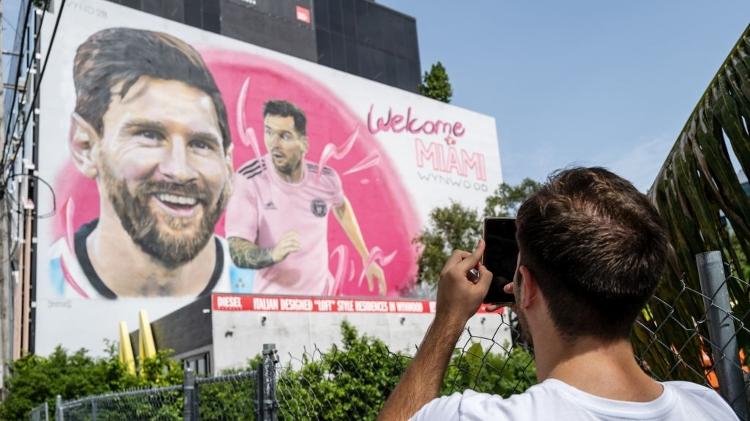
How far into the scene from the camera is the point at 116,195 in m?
30.9

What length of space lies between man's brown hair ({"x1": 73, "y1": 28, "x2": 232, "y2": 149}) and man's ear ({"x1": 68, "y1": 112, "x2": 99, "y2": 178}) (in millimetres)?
336

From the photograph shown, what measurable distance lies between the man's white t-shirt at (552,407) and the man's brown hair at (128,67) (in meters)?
32.0

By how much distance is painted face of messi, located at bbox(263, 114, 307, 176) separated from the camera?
3728 centimetres

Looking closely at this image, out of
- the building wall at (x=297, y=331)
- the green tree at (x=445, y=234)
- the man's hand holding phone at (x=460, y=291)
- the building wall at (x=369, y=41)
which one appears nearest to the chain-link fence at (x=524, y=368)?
the man's hand holding phone at (x=460, y=291)

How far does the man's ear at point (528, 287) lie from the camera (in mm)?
1459

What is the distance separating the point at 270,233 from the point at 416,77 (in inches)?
767

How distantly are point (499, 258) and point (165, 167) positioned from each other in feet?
105

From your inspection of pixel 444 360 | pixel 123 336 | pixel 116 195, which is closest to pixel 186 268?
pixel 116 195

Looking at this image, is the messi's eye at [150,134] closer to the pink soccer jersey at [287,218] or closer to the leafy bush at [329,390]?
the pink soccer jersey at [287,218]

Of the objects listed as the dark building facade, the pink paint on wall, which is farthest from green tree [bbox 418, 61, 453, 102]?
the pink paint on wall

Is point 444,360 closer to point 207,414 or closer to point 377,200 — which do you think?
point 207,414
